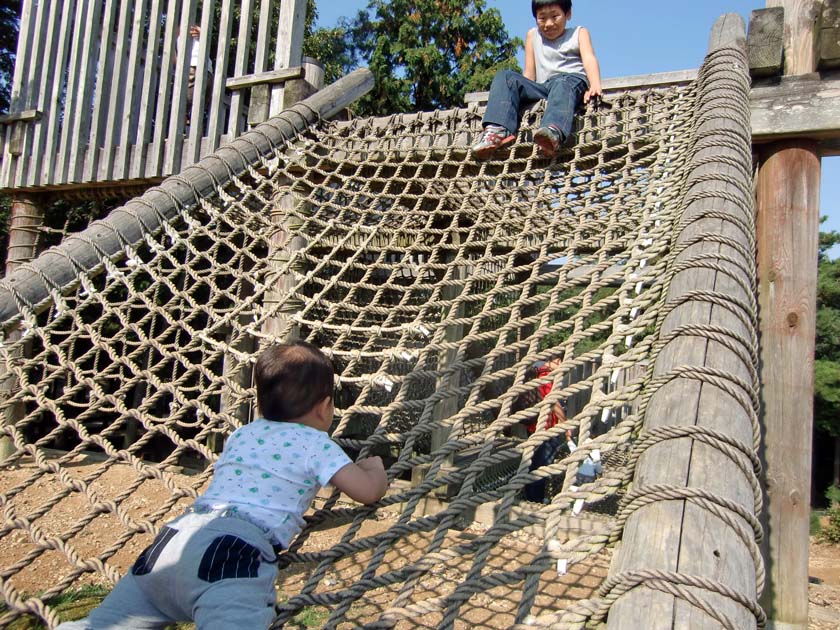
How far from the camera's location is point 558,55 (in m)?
2.91

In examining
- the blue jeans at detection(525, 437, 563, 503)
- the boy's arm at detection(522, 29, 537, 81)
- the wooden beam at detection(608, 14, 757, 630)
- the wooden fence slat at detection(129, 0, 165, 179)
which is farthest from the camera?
the blue jeans at detection(525, 437, 563, 503)

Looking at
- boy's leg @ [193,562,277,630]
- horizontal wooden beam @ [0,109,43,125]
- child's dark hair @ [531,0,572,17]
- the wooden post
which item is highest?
child's dark hair @ [531,0,572,17]

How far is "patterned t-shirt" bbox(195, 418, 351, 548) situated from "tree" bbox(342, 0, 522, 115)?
380 inches

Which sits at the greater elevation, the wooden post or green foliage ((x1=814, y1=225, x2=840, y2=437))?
green foliage ((x1=814, y1=225, x2=840, y2=437))

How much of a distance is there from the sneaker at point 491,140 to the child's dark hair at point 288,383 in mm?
1451

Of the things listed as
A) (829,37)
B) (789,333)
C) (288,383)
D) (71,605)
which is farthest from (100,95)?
(789,333)

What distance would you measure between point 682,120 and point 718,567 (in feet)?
6.28

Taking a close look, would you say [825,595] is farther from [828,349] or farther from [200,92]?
[828,349]

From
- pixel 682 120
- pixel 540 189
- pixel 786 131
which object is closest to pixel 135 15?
pixel 540 189

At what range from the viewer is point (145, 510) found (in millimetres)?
3594

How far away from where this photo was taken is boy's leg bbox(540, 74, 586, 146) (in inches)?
93.0

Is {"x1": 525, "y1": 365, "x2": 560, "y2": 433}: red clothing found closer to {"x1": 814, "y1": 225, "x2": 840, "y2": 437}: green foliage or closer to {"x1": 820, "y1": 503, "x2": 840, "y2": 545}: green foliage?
{"x1": 820, "y1": 503, "x2": 840, "y2": 545}: green foliage

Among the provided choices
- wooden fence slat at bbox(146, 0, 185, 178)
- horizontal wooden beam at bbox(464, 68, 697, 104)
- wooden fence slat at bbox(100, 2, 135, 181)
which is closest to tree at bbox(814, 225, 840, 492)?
horizontal wooden beam at bbox(464, 68, 697, 104)

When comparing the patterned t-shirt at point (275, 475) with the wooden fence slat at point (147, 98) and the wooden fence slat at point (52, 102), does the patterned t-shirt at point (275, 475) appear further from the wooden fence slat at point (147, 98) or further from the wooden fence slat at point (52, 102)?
the wooden fence slat at point (52, 102)
